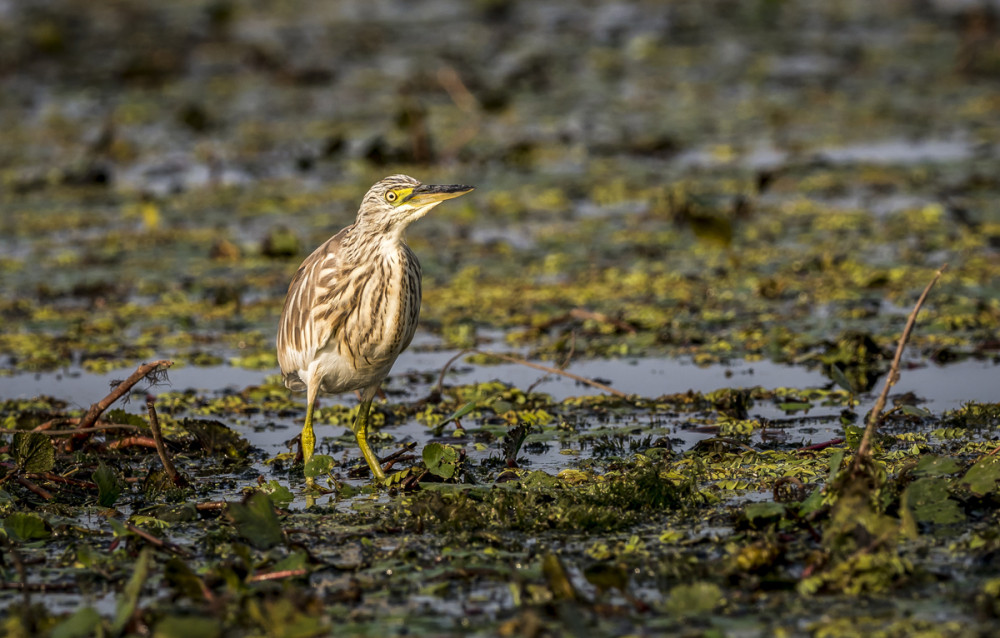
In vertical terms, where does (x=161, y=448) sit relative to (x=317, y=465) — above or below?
above

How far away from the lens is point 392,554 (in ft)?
16.9

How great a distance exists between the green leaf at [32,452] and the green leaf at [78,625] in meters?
1.71

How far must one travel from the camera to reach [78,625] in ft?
14.1

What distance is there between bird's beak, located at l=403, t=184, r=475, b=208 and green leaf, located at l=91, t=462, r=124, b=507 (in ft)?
6.09

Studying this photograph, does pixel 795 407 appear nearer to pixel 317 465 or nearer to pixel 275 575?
pixel 317 465

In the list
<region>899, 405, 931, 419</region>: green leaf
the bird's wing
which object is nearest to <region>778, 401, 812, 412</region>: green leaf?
<region>899, 405, 931, 419</region>: green leaf

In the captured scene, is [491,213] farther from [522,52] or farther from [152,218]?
[522,52]

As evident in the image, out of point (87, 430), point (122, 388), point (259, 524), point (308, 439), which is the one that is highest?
point (122, 388)

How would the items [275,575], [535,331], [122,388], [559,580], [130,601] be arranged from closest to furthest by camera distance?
[130,601] < [559,580] < [275,575] < [122,388] < [535,331]

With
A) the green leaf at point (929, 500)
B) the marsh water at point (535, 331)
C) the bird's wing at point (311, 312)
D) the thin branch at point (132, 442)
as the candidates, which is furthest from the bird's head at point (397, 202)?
the green leaf at point (929, 500)

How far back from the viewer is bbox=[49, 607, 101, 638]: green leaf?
14.1 ft

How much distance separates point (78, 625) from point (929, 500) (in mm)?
3079

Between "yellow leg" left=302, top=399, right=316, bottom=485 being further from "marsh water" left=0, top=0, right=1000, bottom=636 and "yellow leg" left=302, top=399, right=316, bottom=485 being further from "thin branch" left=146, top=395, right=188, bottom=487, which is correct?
"thin branch" left=146, top=395, right=188, bottom=487

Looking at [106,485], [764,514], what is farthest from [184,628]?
[764,514]
